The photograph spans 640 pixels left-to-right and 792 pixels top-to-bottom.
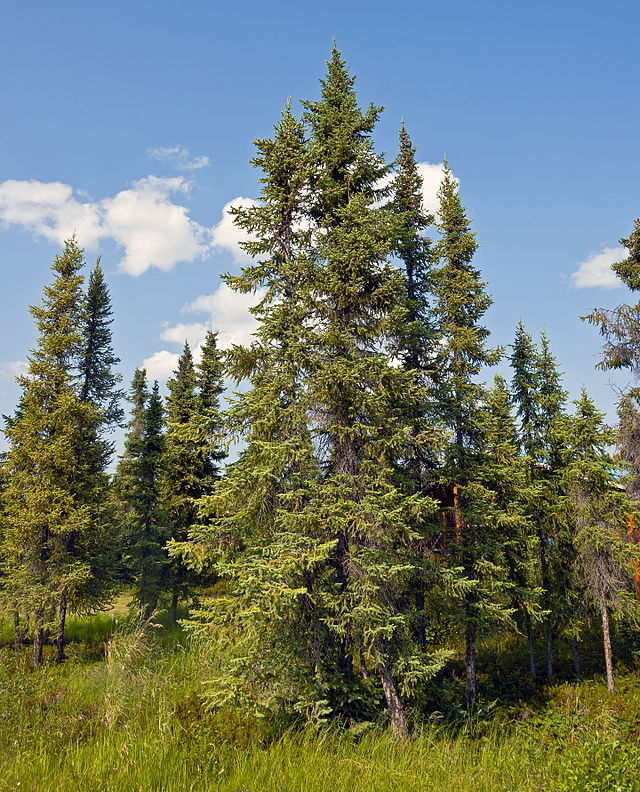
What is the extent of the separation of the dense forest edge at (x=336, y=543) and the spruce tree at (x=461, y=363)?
0.32ft

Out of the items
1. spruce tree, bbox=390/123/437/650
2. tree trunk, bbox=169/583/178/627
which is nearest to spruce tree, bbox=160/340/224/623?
tree trunk, bbox=169/583/178/627

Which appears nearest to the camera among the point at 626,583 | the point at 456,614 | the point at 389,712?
the point at 389,712

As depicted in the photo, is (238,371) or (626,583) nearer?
(238,371)

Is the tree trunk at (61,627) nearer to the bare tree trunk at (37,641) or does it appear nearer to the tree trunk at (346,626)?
the bare tree trunk at (37,641)

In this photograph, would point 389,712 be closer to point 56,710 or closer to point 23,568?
point 56,710

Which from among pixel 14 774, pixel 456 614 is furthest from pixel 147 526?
pixel 14 774

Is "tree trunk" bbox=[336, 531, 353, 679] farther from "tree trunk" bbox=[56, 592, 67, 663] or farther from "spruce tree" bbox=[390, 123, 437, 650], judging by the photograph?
"tree trunk" bbox=[56, 592, 67, 663]

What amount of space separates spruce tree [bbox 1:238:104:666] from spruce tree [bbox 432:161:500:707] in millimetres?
15417

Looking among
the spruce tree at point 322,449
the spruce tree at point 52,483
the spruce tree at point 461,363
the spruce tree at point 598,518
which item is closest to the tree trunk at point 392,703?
the spruce tree at point 322,449

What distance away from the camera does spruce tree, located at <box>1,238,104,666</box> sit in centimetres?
2008

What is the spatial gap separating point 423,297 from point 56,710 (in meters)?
16.9

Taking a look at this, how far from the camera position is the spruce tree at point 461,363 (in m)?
15.7

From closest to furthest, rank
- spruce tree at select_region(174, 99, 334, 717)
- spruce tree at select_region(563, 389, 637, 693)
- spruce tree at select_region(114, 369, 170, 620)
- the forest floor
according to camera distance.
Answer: the forest floor, spruce tree at select_region(174, 99, 334, 717), spruce tree at select_region(563, 389, 637, 693), spruce tree at select_region(114, 369, 170, 620)

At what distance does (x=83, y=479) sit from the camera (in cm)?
2216
